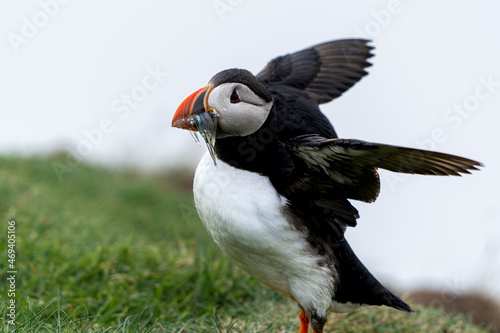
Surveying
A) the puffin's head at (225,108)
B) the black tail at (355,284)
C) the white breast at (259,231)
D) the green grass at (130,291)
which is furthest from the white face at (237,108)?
the green grass at (130,291)

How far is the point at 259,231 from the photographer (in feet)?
9.17

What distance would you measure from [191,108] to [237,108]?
216 millimetres

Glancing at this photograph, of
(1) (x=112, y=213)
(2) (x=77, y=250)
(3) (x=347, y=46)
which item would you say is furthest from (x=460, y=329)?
(1) (x=112, y=213)

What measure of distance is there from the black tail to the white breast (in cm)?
12

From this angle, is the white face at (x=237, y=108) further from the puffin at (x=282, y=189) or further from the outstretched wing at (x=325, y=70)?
the outstretched wing at (x=325, y=70)

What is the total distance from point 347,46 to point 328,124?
30.2 inches

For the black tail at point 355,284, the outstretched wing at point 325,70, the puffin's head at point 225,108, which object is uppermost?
the outstretched wing at point 325,70

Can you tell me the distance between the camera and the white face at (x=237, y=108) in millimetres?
2703

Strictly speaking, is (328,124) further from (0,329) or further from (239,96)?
(0,329)

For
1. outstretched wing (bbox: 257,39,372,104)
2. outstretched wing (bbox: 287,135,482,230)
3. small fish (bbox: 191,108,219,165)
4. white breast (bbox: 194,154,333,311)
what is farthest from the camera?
outstretched wing (bbox: 257,39,372,104)

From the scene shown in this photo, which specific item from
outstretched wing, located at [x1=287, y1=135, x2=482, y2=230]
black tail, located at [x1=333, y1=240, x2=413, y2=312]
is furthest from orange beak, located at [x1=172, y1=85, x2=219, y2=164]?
black tail, located at [x1=333, y1=240, x2=413, y2=312]

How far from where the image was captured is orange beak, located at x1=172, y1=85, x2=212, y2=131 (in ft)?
8.80

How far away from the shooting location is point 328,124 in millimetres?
3330

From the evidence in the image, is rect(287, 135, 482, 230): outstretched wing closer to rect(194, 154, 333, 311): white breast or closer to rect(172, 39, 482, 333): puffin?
rect(172, 39, 482, 333): puffin
